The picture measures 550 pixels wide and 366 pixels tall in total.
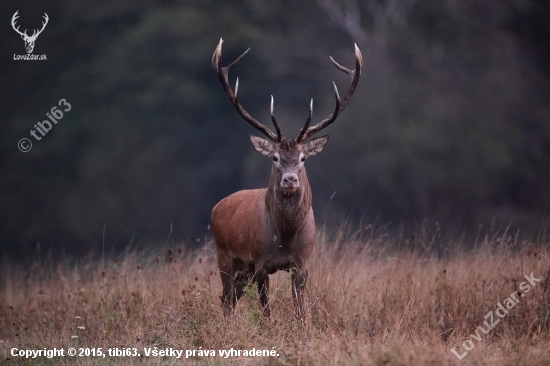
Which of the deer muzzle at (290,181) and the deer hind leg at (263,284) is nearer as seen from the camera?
the deer muzzle at (290,181)

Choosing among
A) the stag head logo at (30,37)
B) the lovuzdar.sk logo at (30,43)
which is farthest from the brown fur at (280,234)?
the lovuzdar.sk logo at (30,43)

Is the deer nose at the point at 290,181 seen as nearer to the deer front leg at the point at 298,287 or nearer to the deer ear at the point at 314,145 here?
the deer ear at the point at 314,145

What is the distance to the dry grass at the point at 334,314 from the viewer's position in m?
7.33

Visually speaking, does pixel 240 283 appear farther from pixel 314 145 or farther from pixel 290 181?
pixel 314 145

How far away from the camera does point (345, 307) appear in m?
8.55

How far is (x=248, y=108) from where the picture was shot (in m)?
21.4

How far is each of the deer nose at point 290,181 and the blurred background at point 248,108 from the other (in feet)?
40.3

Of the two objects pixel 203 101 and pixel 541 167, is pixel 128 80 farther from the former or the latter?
pixel 541 167

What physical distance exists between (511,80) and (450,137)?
5.92 ft

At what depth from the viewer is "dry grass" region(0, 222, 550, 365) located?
7332mm

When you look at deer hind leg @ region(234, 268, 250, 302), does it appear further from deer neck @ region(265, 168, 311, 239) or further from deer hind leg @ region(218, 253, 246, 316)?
deer neck @ region(265, 168, 311, 239)

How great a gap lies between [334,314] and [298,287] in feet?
1.40

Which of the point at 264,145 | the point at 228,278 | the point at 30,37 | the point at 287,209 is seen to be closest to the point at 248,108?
the point at 30,37

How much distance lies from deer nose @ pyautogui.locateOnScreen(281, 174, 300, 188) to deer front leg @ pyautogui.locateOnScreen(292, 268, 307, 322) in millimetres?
683
